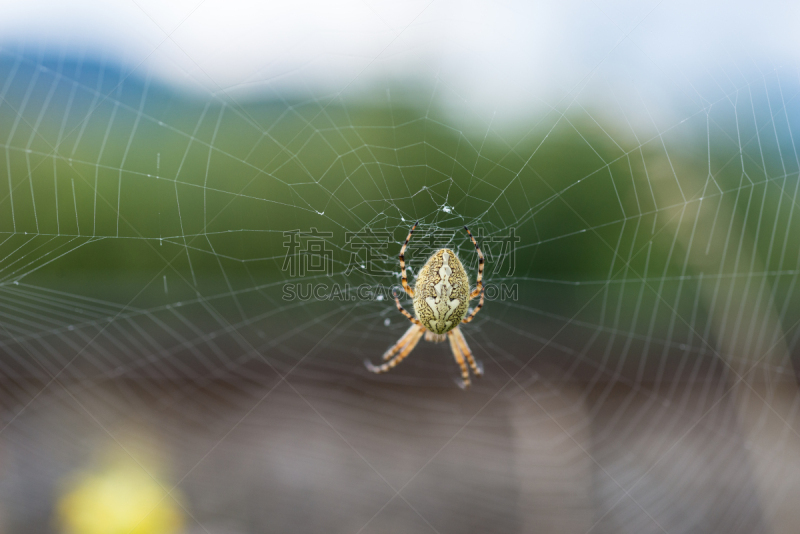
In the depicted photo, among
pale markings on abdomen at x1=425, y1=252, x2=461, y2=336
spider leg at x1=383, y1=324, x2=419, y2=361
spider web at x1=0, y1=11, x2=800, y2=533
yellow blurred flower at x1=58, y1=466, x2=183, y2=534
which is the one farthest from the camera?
spider web at x1=0, y1=11, x2=800, y2=533

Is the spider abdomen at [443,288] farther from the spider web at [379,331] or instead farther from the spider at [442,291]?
the spider web at [379,331]

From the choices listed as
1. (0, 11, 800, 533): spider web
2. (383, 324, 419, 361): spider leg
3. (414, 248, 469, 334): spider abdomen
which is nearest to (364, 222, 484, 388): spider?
(414, 248, 469, 334): spider abdomen

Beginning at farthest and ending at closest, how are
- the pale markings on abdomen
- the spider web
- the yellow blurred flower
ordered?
1. the spider web
2. the yellow blurred flower
3. the pale markings on abdomen

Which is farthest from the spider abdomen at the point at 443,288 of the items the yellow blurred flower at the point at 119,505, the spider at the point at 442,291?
the yellow blurred flower at the point at 119,505

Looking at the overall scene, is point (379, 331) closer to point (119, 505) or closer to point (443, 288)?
point (443, 288)

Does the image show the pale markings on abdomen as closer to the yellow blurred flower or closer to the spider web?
the spider web

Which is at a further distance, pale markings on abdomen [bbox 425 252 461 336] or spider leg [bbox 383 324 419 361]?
spider leg [bbox 383 324 419 361]

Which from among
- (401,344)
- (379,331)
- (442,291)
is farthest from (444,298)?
(379,331)
